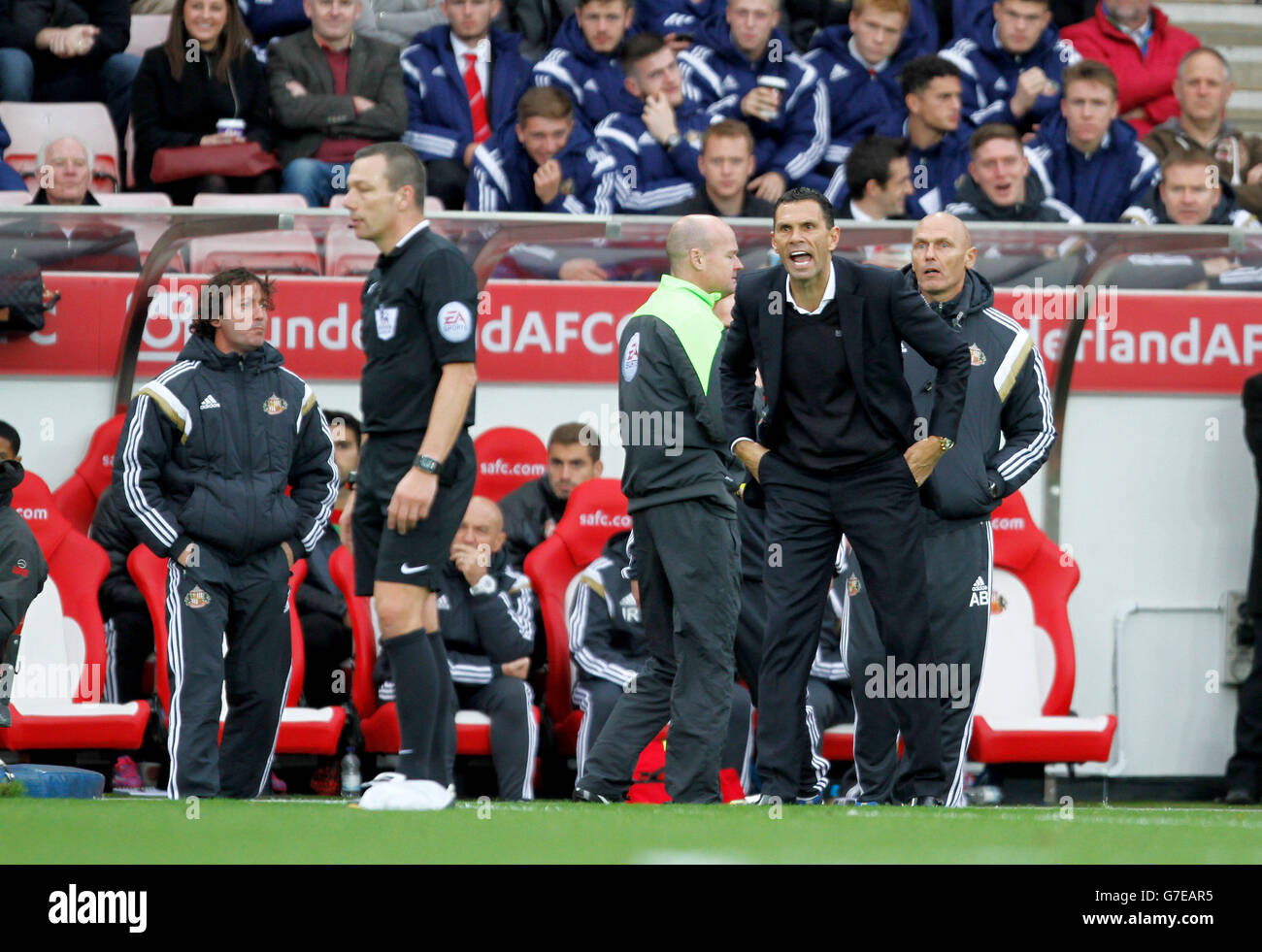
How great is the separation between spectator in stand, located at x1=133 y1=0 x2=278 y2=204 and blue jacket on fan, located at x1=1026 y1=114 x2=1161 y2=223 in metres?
4.25

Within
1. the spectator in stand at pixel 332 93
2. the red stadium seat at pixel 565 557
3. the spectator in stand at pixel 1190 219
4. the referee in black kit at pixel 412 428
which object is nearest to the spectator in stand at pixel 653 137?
the spectator in stand at pixel 332 93

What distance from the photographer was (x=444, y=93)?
10.6m

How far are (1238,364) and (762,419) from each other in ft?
12.2

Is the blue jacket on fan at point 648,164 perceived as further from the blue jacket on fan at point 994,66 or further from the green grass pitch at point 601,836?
the green grass pitch at point 601,836

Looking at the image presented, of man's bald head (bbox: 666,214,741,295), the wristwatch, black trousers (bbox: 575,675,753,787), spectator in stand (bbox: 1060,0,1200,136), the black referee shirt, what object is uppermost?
spectator in stand (bbox: 1060,0,1200,136)

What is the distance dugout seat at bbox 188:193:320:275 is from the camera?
28.2 ft

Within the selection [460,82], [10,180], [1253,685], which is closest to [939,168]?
[460,82]

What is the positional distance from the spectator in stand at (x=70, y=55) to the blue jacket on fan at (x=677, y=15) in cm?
303

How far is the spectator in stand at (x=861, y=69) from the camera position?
10.8m

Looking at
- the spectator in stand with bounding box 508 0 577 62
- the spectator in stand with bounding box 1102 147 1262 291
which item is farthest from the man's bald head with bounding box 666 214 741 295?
the spectator in stand with bounding box 508 0 577 62

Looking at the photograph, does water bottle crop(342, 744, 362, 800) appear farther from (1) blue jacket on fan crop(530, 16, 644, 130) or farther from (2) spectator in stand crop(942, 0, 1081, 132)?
(2) spectator in stand crop(942, 0, 1081, 132)

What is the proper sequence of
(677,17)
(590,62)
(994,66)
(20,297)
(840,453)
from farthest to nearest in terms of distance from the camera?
(994,66) < (677,17) < (590,62) < (20,297) < (840,453)

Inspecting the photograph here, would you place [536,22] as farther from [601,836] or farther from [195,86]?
[601,836]

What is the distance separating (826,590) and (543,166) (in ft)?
14.9
